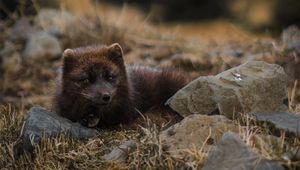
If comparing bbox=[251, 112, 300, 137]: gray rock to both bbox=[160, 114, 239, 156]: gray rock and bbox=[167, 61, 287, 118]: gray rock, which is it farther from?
bbox=[160, 114, 239, 156]: gray rock

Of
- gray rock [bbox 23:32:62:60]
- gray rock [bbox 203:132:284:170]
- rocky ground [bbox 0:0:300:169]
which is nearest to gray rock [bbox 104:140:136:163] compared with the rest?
rocky ground [bbox 0:0:300:169]

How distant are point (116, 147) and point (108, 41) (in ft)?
17.9

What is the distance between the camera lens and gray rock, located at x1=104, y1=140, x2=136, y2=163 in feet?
20.9

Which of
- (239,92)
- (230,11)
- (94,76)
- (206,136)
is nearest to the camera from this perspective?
(206,136)

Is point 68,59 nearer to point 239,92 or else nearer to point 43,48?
point 239,92

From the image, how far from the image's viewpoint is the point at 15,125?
7469 mm

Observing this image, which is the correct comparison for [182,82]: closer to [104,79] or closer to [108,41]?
[104,79]

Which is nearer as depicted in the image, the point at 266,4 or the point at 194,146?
the point at 194,146

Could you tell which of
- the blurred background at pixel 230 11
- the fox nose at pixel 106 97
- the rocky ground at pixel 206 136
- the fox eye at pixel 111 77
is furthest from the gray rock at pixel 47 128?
the blurred background at pixel 230 11

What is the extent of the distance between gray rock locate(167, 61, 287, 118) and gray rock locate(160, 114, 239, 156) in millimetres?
336

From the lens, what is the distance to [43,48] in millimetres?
12367

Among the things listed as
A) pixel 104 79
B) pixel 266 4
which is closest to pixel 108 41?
pixel 104 79

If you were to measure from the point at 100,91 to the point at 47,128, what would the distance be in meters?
0.62

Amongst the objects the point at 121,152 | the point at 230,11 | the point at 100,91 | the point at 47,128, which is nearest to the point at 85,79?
the point at 100,91
